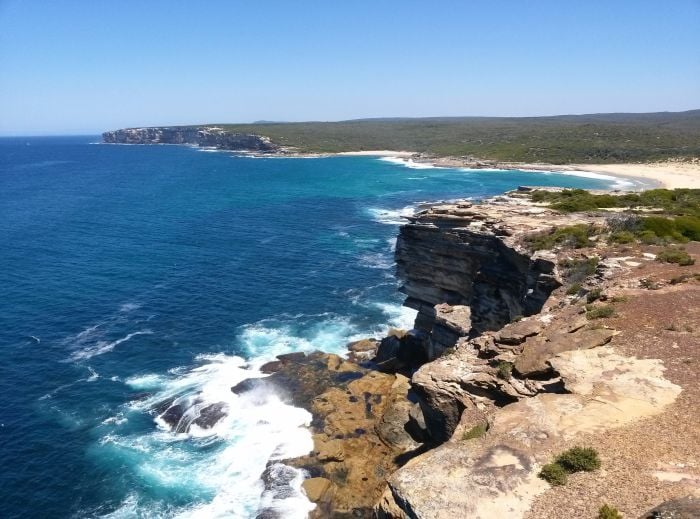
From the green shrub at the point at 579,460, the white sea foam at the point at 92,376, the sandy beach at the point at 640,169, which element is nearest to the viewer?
the green shrub at the point at 579,460

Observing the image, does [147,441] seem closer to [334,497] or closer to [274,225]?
[334,497]

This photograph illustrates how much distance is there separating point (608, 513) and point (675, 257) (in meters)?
23.3

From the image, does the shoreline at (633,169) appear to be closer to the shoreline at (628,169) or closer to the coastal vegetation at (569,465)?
the shoreline at (628,169)

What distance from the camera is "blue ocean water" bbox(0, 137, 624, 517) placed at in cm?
3017

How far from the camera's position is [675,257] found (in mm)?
29594

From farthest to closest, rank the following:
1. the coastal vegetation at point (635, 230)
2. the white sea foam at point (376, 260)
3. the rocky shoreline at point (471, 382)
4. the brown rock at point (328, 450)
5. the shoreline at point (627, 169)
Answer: the shoreline at point (627, 169), the white sea foam at point (376, 260), the coastal vegetation at point (635, 230), the brown rock at point (328, 450), the rocky shoreline at point (471, 382)

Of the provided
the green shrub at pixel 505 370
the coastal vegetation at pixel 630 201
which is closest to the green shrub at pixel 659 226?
the coastal vegetation at pixel 630 201

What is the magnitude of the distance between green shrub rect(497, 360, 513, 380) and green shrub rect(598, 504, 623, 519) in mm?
8058

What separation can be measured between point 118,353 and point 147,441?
14146 mm

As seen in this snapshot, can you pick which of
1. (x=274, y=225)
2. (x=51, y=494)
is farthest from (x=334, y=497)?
(x=274, y=225)

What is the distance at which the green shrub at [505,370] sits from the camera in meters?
20.5

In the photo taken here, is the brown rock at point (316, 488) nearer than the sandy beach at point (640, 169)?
Yes

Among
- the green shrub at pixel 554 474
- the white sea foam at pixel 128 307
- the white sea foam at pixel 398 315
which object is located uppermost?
the green shrub at pixel 554 474

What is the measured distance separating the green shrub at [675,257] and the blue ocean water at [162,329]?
2693 cm
